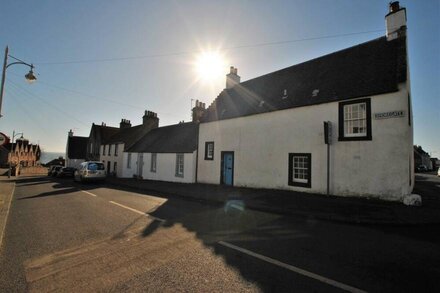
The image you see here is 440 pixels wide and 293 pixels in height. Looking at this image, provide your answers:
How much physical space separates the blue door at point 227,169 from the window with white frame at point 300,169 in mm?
4939

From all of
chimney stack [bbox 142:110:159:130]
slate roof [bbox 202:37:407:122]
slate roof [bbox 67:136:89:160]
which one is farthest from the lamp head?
slate roof [bbox 67:136:89:160]

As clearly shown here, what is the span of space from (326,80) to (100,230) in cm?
1357

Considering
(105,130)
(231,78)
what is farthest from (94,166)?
(105,130)

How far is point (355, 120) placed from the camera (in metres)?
12.0

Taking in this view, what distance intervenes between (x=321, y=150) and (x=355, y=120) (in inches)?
84.6

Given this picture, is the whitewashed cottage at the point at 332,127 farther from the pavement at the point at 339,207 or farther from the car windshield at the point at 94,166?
the car windshield at the point at 94,166

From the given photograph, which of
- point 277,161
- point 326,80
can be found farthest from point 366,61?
point 277,161

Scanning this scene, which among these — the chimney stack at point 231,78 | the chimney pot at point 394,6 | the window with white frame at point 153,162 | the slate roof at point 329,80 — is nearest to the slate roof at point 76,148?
the window with white frame at point 153,162

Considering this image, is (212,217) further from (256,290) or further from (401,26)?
(401,26)

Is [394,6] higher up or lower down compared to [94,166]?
higher up

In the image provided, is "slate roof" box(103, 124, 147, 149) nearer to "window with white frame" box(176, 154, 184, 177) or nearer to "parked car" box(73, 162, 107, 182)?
"parked car" box(73, 162, 107, 182)

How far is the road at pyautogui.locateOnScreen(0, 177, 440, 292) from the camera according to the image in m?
3.81

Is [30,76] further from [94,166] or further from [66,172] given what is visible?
[66,172]

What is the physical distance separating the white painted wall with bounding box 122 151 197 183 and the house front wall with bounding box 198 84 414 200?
10.1ft
